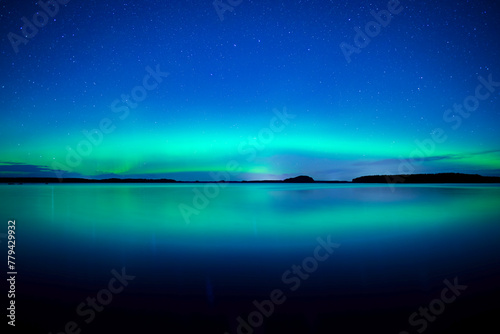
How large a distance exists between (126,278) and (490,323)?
5.49 metres

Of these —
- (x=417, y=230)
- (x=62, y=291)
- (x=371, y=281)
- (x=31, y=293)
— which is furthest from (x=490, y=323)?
(x=417, y=230)

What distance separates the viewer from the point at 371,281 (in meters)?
5.16

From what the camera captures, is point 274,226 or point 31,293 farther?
point 274,226

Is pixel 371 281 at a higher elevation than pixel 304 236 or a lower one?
lower

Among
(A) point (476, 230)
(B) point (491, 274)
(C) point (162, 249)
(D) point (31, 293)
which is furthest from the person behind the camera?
(A) point (476, 230)

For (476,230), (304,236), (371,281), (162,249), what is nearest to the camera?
(371,281)

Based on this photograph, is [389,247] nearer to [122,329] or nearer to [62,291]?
[122,329]

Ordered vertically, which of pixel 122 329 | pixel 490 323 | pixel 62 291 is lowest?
pixel 490 323

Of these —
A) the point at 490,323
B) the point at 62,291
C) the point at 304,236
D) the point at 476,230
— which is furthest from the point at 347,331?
the point at 476,230

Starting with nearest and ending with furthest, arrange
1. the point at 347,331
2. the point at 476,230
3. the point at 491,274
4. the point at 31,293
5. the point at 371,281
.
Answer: the point at 347,331 → the point at 31,293 → the point at 371,281 → the point at 491,274 → the point at 476,230

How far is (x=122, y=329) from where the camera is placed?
3506 mm

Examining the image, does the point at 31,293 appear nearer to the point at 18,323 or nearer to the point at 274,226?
the point at 18,323

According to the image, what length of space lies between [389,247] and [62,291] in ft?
24.7

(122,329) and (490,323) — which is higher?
(122,329)
